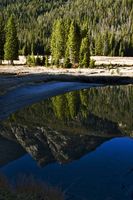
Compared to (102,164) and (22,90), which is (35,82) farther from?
(102,164)

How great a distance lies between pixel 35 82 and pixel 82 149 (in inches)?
1517

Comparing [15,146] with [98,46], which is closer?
[15,146]

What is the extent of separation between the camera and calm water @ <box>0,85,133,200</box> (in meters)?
18.3

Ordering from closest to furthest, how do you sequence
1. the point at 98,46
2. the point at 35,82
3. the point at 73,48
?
1. the point at 35,82
2. the point at 73,48
3. the point at 98,46

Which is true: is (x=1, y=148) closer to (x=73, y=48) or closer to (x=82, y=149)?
(x=82, y=149)

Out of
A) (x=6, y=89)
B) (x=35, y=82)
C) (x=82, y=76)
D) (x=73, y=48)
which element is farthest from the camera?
(x=73, y=48)

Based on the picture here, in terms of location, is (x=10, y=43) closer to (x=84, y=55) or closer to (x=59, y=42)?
(x=59, y=42)

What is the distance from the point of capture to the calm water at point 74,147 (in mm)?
18344

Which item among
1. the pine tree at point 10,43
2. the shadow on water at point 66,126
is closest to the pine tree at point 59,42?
the pine tree at point 10,43

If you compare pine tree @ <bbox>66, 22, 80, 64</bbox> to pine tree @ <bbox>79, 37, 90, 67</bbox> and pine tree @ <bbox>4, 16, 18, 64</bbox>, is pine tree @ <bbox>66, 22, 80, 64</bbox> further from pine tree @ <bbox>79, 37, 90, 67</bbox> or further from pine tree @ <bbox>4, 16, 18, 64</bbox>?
pine tree @ <bbox>4, 16, 18, 64</bbox>

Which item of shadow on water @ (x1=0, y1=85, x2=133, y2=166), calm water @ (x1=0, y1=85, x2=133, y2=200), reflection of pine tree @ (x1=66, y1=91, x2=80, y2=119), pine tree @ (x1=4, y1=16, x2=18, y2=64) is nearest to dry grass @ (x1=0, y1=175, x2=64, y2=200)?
calm water @ (x1=0, y1=85, x2=133, y2=200)

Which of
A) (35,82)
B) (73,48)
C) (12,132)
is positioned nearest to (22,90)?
(35,82)

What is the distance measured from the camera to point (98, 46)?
148 m

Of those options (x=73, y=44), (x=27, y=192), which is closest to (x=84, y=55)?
(x=73, y=44)
